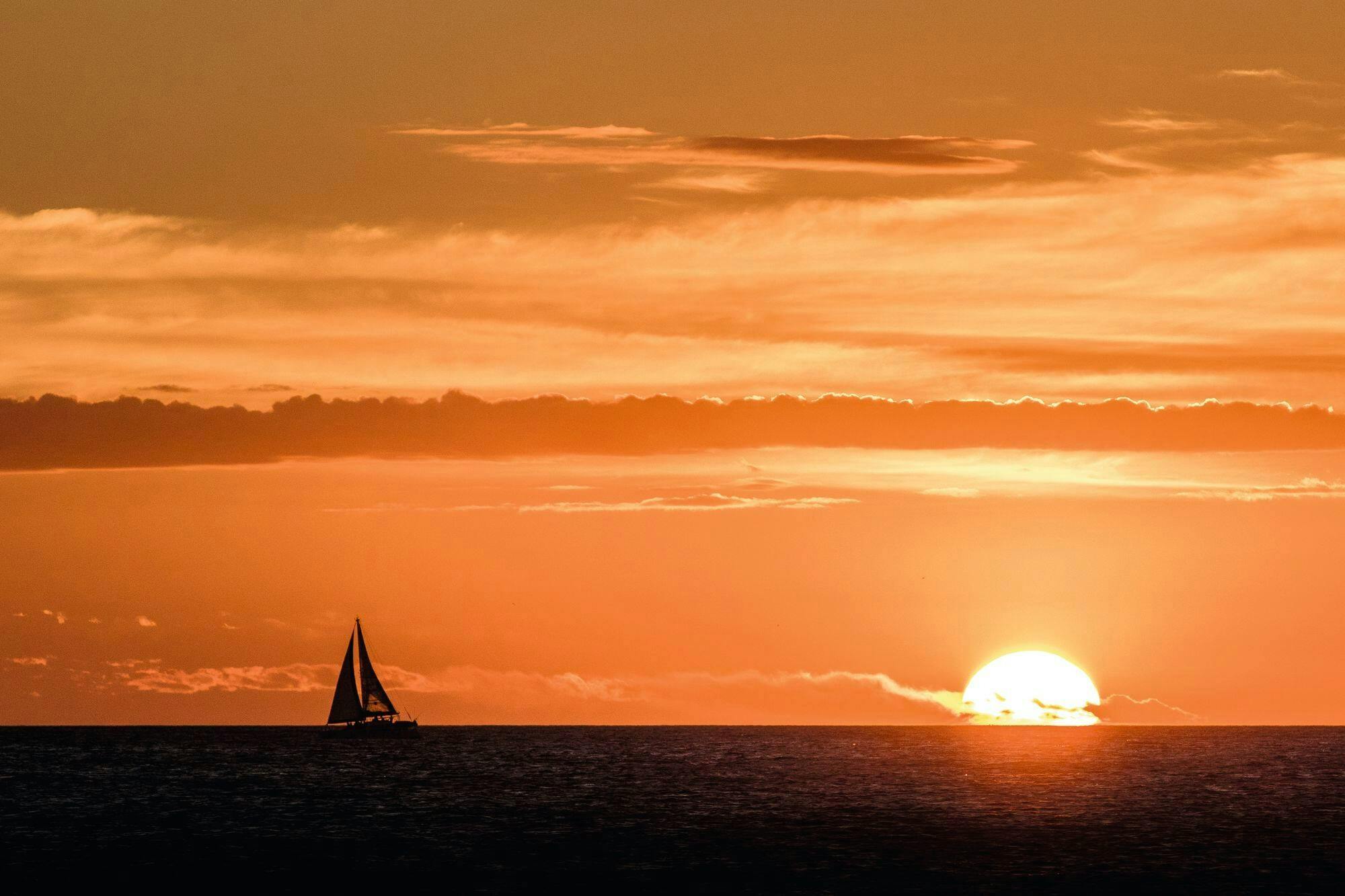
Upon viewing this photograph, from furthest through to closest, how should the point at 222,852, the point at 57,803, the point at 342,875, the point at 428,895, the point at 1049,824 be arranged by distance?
the point at 57,803 < the point at 1049,824 < the point at 222,852 < the point at 342,875 < the point at 428,895

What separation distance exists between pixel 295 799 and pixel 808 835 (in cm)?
6978

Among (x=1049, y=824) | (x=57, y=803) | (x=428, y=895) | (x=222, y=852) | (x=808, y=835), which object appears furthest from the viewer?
(x=57, y=803)

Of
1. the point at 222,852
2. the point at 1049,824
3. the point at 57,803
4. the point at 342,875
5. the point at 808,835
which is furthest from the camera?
the point at 57,803

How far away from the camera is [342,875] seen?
107 m

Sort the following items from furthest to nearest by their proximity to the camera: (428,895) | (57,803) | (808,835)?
(57,803) < (808,835) < (428,895)

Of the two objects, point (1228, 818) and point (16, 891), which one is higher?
point (1228, 818)

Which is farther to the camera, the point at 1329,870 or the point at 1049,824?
the point at 1049,824

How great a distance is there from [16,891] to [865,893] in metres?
47.7

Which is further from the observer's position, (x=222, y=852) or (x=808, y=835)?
(x=808, y=835)

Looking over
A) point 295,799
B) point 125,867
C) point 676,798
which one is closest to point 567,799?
point 676,798

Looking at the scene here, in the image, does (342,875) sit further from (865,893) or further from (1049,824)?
(1049,824)

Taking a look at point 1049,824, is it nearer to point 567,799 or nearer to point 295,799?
point 567,799

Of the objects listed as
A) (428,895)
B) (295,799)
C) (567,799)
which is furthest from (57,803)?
(428,895)

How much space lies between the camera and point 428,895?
3824 inches
